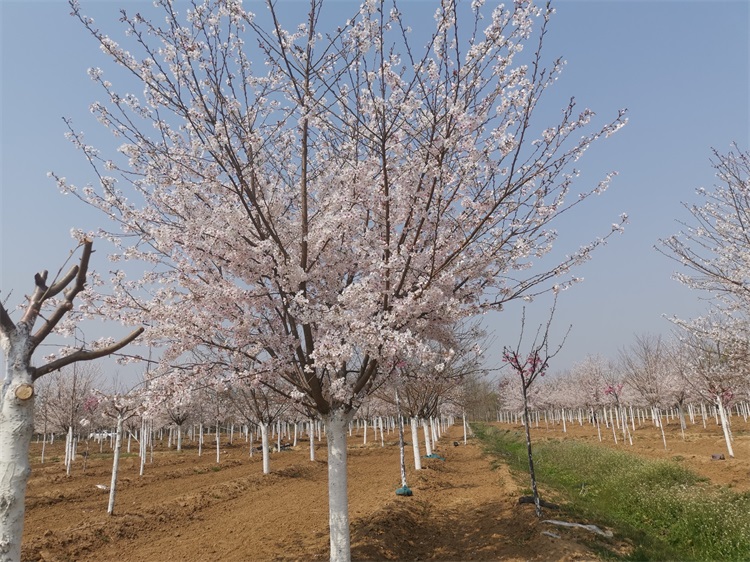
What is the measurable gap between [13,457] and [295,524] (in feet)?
26.3

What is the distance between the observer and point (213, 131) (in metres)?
6.17

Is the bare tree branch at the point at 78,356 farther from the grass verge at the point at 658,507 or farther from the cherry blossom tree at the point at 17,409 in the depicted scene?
the grass verge at the point at 658,507

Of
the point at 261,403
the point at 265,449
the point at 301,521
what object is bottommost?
the point at 301,521

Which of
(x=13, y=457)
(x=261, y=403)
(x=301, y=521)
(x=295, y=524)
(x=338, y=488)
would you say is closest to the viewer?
(x=13, y=457)

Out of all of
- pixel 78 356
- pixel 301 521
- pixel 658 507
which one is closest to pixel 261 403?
pixel 301 521

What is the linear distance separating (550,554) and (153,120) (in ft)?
28.7

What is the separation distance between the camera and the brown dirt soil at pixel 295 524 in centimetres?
834

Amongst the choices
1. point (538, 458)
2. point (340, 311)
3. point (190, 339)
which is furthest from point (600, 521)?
point (538, 458)

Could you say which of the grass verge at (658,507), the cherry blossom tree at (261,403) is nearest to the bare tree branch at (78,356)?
the cherry blossom tree at (261,403)

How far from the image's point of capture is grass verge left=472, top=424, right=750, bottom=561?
8.80 m

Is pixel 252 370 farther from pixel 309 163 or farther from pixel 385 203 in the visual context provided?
pixel 309 163

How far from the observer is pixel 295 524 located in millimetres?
10570

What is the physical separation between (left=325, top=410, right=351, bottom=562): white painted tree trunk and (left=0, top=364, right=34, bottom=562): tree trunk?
11.7 feet

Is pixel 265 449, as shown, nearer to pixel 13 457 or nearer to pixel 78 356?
pixel 78 356
